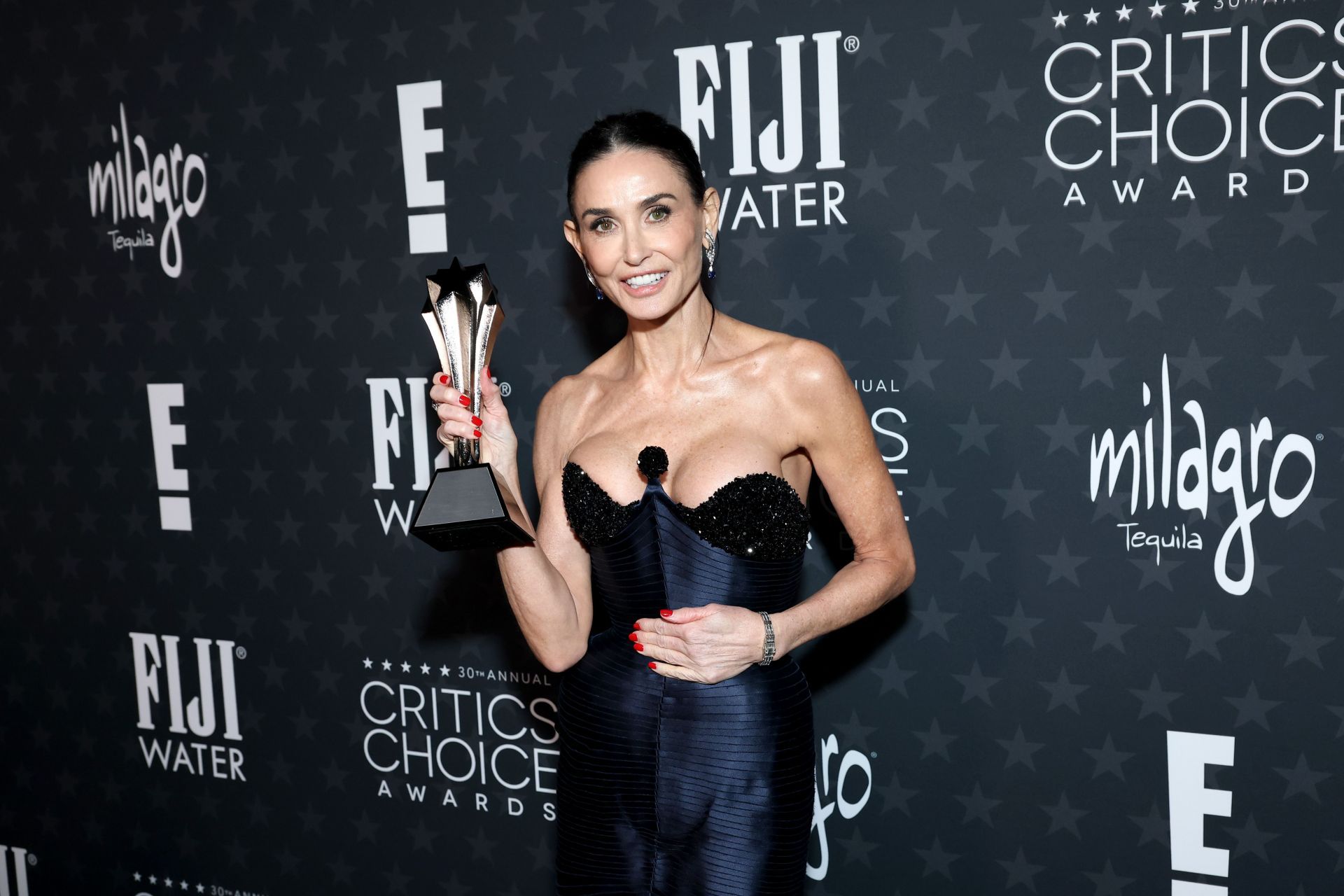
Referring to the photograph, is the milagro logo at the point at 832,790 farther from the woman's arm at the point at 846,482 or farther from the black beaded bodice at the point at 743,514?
the black beaded bodice at the point at 743,514

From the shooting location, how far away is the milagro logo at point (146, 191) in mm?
2713

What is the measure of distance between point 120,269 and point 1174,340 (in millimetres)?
2644

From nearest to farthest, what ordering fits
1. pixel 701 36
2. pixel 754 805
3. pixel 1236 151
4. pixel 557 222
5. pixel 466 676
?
pixel 754 805 → pixel 1236 151 → pixel 701 36 → pixel 557 222 → pixel 466 676

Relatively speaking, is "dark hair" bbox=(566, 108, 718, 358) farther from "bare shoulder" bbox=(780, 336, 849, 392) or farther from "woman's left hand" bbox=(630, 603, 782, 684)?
"woman's left hand" bbox=(630, 603, 782, 684)

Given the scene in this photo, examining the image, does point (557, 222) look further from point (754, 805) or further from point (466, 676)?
point (754, 805)

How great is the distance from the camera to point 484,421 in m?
1.57

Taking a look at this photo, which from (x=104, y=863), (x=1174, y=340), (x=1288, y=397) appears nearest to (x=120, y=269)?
(x=104, y=863)

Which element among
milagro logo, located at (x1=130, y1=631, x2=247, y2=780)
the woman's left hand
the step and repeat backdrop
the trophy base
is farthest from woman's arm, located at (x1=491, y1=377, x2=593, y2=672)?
milagro logo, located at (x1=130, y1=631, x2=247, y2=780)

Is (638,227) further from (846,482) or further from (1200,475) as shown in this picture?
(1200,475)

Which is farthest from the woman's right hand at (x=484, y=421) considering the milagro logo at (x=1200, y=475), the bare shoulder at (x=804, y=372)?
the milagro logo at (x=1200, y=475)

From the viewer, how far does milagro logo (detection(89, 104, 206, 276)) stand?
2.71 m

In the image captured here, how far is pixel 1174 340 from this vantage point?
1927mm

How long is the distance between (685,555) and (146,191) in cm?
204

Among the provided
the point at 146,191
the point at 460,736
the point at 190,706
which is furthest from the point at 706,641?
the point at 146,191
